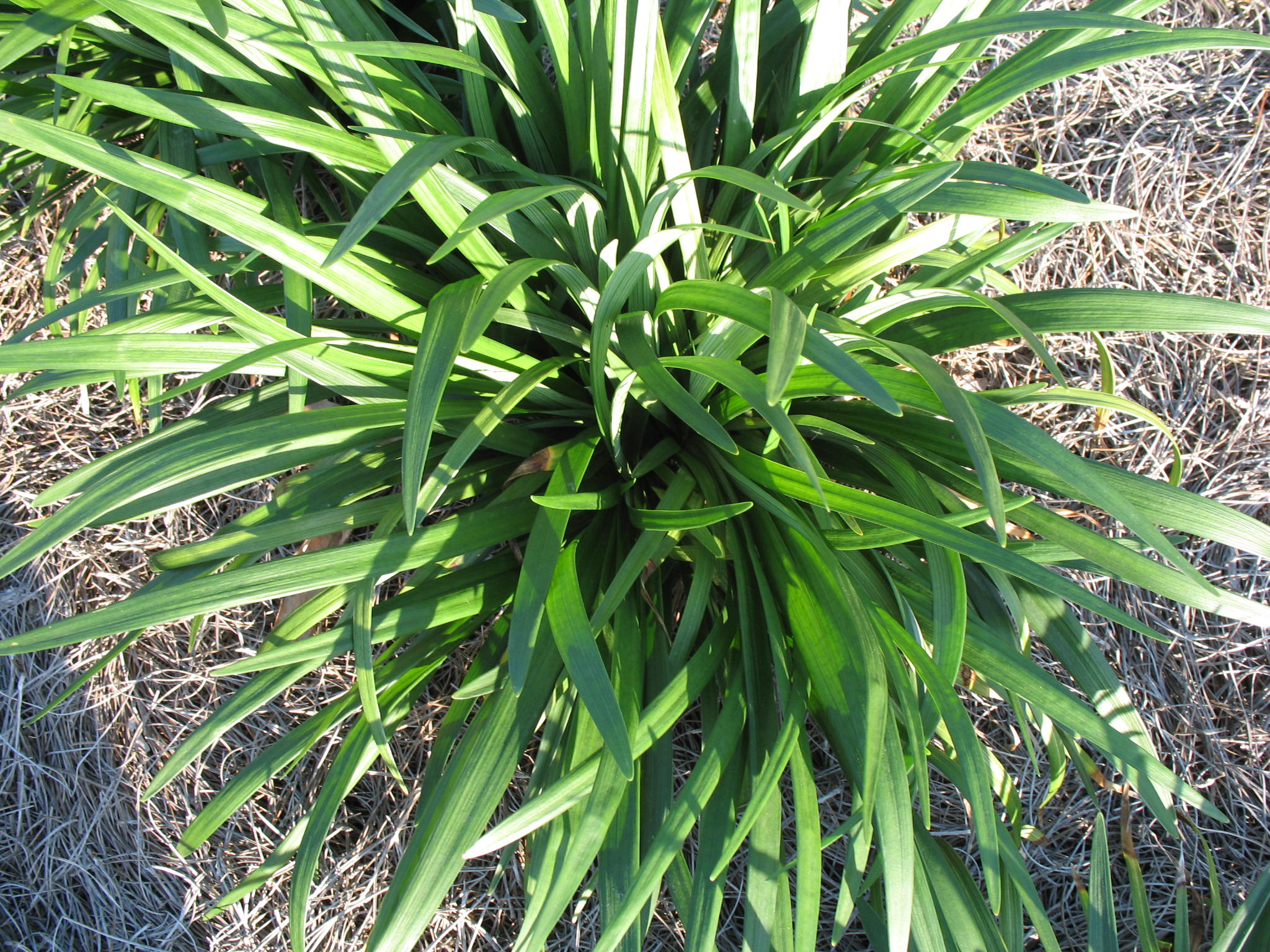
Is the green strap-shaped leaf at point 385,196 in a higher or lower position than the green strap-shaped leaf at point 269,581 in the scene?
higher

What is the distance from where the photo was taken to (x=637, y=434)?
31.9 inches

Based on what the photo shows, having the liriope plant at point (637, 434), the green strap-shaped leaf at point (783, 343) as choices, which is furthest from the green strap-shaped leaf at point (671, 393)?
the green strap-shaped leaf at point (783, 343)

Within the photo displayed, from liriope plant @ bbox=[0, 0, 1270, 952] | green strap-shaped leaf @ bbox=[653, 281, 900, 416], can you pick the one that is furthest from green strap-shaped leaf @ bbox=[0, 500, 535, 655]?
green strap-shaped leaf @ bbox=[653, 281, 900, 416]

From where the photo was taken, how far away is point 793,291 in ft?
2.43

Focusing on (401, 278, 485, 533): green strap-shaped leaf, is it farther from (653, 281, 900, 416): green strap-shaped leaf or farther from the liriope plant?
(653, 281, 900, 416): green strap-shaped leaf

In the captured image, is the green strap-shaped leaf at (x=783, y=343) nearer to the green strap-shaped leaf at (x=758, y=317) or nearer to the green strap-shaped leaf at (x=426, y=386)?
the green strap-shaped leaf at (x=758, y=317)

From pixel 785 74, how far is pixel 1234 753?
3.17ft

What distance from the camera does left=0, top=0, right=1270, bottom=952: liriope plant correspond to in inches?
23.5

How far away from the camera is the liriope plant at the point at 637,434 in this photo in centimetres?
60

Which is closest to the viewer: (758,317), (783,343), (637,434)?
(783,343)

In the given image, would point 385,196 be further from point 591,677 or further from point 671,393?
point 591,677

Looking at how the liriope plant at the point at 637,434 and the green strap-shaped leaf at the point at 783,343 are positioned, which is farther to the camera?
the liriope plant at the point at 637,434

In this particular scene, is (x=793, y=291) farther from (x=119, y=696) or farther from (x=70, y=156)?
(x=119, y=696)

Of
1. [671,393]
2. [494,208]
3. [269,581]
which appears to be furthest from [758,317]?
[269,581]
